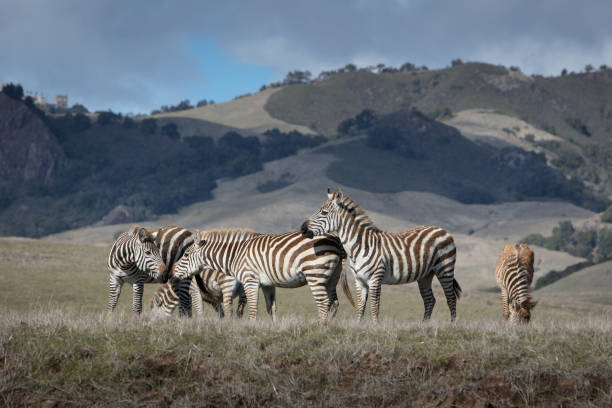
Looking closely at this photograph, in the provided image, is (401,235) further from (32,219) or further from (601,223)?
(32,219)

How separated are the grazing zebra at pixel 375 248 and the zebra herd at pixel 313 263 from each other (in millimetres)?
22

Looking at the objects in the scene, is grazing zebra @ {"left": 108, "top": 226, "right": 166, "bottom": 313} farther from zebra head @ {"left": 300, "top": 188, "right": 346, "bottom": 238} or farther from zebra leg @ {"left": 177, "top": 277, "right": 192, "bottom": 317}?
zebra head @ {"left": 300, "top": 188, "right": 346, "bottom": 238}

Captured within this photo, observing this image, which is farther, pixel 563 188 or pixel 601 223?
pixel 563 188

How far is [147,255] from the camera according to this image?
17.7 meters

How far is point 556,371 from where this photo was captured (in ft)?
37.8

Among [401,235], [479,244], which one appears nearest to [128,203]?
[479,244]

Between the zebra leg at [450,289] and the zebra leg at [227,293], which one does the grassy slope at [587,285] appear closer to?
the zebra leg at [450,289]

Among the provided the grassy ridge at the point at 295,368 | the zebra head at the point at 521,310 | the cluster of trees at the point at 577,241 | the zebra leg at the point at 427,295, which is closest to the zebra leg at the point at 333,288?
the zebra leg at the point at 427,295

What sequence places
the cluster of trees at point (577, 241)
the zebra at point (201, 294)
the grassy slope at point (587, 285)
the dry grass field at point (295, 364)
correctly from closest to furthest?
the dry grass field at point (295, 364)
the zebra at point (201, 294)
the grassy slope at point (587, 285)
the cluster of trees at point (577, 241)

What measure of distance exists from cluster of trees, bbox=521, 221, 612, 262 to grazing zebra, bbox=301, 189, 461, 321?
123 m

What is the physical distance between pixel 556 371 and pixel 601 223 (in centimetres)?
15091

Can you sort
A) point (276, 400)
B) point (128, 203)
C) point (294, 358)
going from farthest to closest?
1. point (128, 203)
2. point (294, 358)
3. point (276, 400)

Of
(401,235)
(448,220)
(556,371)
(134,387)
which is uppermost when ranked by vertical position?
(448,220)

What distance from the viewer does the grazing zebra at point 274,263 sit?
52.3 feet
